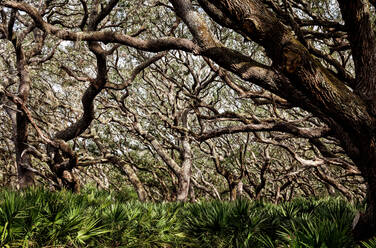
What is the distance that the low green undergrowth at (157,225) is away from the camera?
175 inches

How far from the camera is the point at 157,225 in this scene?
7.19 meters

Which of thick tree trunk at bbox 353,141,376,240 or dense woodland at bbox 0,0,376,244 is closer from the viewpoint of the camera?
dense woodland at bbox 0,0,376,244

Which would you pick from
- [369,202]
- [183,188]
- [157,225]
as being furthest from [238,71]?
[183,188]

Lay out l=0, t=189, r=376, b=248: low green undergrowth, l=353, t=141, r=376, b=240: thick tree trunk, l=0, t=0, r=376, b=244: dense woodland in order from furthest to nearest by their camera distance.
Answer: l=0, t=189, r=376, b=248: low green undergrowth, l=353, t=141, r=376, b=240: thick tree trunk, l=0, t=0, r=376, b=244: dense woodland

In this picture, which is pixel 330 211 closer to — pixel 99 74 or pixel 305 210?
pixel 305 210

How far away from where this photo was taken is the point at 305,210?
7.69m

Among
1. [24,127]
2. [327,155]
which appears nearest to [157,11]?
[24,127]

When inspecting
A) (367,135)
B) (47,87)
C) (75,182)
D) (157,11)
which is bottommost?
(75,182)

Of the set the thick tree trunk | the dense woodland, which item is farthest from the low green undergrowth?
the dense woodland

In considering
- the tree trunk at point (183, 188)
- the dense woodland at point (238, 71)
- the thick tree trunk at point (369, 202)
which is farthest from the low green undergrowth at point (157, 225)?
the tree trunk at point (183, 188)

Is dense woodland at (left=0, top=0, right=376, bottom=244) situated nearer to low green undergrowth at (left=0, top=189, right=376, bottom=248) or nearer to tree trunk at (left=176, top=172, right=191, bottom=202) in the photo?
tree trunk at (left=176, top=172, right=191, bottom=202)

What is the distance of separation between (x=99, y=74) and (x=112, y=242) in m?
4.18

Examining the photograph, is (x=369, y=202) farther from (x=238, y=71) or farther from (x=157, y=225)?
(x=157, y=225)

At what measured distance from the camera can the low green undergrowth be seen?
445 cm
